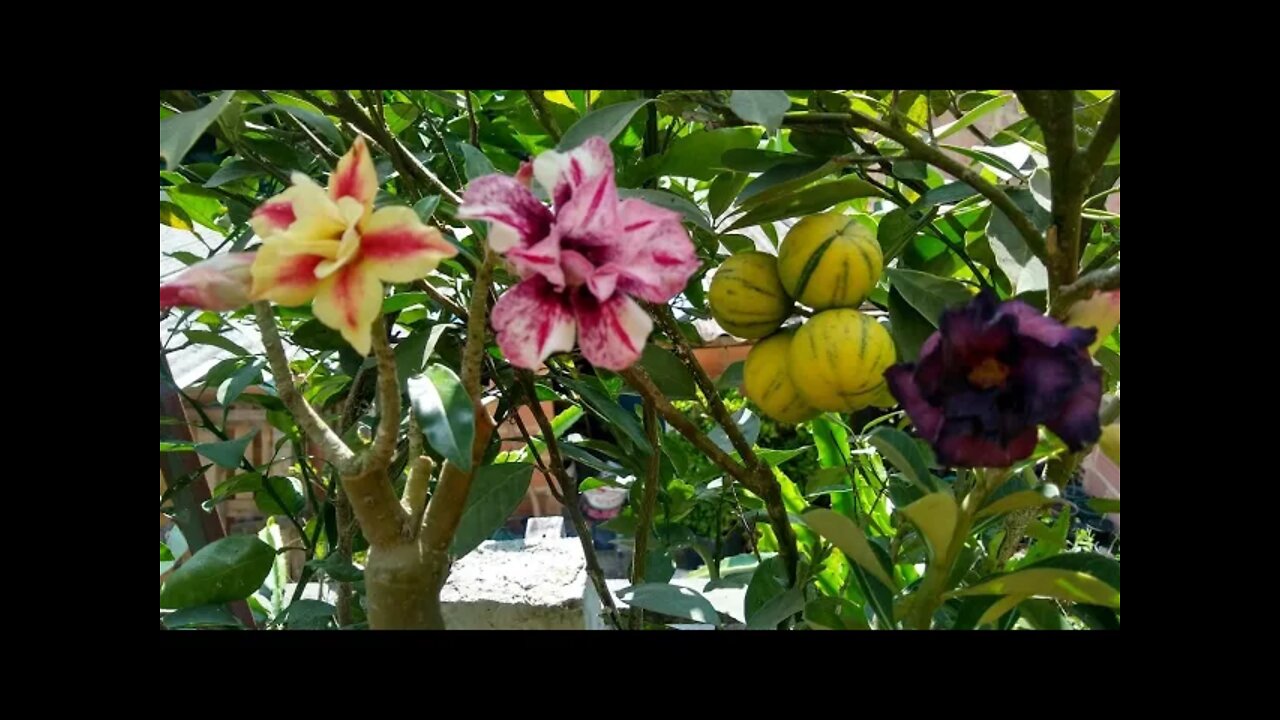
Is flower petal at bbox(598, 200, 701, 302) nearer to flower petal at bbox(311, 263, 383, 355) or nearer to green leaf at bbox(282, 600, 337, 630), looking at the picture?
flower petal at bbox(311, 263, 383, 355)

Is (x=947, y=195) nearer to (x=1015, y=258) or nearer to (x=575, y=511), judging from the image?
(x=1015, y=258)

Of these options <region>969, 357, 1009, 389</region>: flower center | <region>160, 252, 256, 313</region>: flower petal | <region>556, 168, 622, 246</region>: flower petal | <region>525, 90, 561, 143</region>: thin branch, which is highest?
<region>525, 90, 561, 143</region>: thin branch

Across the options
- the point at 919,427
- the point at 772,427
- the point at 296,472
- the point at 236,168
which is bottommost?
the point at 772,427

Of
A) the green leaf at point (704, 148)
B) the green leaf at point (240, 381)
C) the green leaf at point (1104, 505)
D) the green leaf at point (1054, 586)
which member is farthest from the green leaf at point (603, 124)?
the green leaf at point (240, 381)

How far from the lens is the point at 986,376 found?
38 cm

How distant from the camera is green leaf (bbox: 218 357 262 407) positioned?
2.68 ft

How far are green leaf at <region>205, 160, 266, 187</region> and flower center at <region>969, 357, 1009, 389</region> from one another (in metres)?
0.43

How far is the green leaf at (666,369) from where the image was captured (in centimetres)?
67

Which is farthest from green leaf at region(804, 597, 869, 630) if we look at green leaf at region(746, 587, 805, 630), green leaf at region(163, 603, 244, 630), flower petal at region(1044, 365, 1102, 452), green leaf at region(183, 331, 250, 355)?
green leaf at region(183, 331, 250, 355)

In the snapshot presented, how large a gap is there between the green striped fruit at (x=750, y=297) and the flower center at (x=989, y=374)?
0.14 meters

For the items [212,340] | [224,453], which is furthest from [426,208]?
[212,340]
